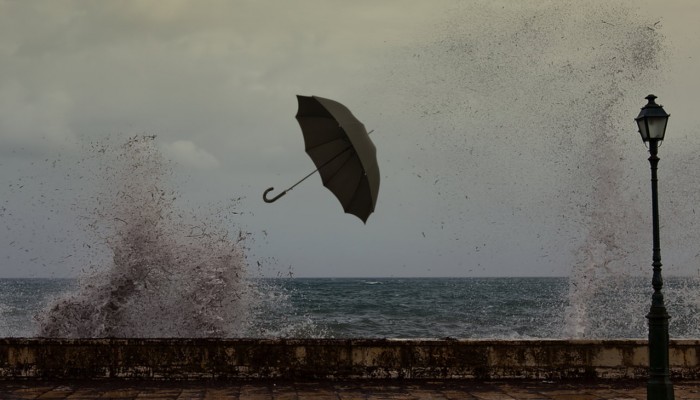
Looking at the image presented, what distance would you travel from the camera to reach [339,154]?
792 cm

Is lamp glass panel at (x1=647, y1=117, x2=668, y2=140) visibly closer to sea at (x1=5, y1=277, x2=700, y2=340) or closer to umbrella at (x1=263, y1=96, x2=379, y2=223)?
umbrella at (x1=263, y1=96, x2=379, y2=223)

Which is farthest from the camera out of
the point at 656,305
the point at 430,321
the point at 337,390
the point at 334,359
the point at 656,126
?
the point at 430,321

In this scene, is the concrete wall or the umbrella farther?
the concrete wall

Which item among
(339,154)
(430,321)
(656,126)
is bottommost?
(430,321)

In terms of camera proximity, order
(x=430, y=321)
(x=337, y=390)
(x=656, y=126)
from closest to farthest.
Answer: (x=656, y=126), (x=337, y=390), (x=430, y=321)

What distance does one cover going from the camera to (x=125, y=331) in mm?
13617

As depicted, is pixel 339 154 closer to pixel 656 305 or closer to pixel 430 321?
pixel 656 305

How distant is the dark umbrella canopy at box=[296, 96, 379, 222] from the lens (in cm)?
760

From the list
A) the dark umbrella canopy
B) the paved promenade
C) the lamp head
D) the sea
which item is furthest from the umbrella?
the sea

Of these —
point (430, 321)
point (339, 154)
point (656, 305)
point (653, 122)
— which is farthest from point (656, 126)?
point (430, 321)

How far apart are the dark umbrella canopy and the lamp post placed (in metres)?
2.78

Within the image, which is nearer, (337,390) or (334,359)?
(337,390)

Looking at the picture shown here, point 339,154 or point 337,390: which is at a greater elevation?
point 339,154

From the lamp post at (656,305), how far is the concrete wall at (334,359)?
1.72 metres
